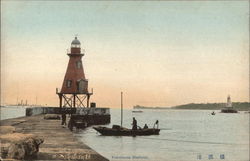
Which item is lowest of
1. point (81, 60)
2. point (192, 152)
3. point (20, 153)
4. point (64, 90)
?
point (192, 152)

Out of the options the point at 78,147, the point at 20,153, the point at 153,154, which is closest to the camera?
the point at 20,153

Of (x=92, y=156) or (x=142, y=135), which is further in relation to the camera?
(x=142, y=135)

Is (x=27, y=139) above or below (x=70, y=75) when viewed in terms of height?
below

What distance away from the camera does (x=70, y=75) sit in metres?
59.2

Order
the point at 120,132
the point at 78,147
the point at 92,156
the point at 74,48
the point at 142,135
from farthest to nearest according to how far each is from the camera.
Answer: the point at 74,48 → the point at 142,135 → the point at 120,132 → the point at 78,147 → the point at 92,156

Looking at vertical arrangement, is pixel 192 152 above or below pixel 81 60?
below

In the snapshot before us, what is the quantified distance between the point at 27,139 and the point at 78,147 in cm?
461

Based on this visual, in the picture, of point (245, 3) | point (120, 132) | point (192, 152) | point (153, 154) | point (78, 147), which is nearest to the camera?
point (78, 147)

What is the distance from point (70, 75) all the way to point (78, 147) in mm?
41425

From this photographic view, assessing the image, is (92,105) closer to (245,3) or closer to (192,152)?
(192,152)

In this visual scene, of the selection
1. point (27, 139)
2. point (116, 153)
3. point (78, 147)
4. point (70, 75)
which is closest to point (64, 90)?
point (70, 75)

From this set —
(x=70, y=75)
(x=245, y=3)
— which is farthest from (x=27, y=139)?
(x=70, y=75)

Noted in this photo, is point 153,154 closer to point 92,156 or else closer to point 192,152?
point 192,152

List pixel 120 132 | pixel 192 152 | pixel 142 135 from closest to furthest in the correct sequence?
pixel 192 152
pixel 120 132
pixel 142 135
